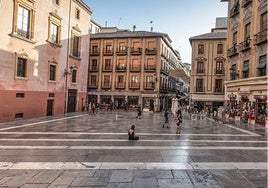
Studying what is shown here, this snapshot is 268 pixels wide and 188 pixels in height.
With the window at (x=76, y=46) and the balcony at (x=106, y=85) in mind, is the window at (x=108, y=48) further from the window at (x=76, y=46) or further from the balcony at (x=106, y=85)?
the window at (x=76, y=46)

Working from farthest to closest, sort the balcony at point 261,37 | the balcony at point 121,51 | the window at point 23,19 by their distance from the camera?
the balcony at point 121,51 < the balcony at point 261,37 < the window at point 23,19

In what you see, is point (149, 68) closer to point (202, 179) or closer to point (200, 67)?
point (200, 67)

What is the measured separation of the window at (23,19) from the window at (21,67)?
2.10 m

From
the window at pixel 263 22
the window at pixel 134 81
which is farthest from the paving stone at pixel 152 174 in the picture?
the window at pixel 134 81

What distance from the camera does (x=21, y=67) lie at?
74.7ft

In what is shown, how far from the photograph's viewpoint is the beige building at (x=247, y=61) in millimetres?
22359

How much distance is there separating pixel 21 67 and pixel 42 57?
3.23 meters

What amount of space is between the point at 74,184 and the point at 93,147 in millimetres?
4858

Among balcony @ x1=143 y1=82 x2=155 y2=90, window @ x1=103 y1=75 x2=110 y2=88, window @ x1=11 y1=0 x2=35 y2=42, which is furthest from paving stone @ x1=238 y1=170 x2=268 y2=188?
window @ x1=103 y1=75 x2=110 y2=88

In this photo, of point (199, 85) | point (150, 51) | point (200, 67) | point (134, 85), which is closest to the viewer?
point (199, 85)

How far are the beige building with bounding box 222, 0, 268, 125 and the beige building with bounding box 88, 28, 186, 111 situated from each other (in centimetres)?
1482

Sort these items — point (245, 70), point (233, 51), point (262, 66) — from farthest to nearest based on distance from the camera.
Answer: point (233, 51) < point (245, 70) < point (262, 66)

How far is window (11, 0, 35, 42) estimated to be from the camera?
21206mm

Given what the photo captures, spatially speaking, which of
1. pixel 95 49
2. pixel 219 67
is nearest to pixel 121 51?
pixel 95 49
